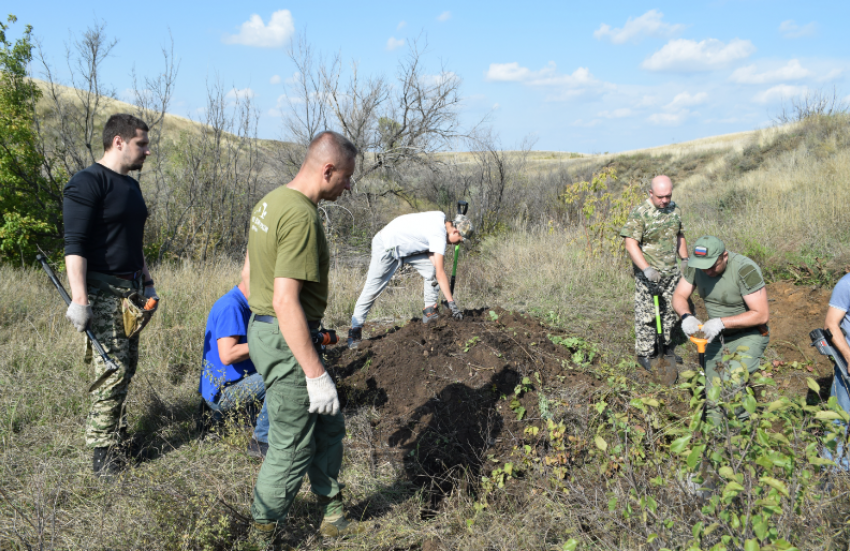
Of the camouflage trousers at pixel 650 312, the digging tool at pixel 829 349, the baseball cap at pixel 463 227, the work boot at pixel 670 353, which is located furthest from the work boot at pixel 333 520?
the work boot at pixel 670 353

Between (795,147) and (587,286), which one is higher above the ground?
(795,147)

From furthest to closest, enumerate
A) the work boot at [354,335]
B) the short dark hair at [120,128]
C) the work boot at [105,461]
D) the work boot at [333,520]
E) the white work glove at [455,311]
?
the work boot at [354,335] → the white work glove at [455,311] → the short dark hair at [120,128] → the work boot at [105,461] → the work boot at [333,520]

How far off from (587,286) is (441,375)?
4267mm

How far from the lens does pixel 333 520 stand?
275cm

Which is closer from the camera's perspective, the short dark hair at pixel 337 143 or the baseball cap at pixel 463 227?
the short dark hair at pixel 337 143

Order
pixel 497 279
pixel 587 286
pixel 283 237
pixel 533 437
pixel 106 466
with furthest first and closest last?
pixel 497 279
pixel 587 286
pixel 533 437
pixel 106 466
pixel 283 237

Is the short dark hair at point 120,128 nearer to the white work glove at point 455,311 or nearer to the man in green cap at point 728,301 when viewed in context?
the white work glove at point 455,311

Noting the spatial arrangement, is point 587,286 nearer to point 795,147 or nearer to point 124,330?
point 124,330

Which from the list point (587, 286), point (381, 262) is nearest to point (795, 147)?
point (587, 286)

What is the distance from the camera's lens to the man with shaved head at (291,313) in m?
2.17

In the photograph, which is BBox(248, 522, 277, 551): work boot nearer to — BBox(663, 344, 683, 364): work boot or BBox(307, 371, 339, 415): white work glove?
BBox(307, 371, 339, 415): white work glove

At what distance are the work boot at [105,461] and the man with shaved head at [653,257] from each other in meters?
4.81

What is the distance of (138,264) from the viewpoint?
3.47 m

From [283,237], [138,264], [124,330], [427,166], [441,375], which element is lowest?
[441,375]
